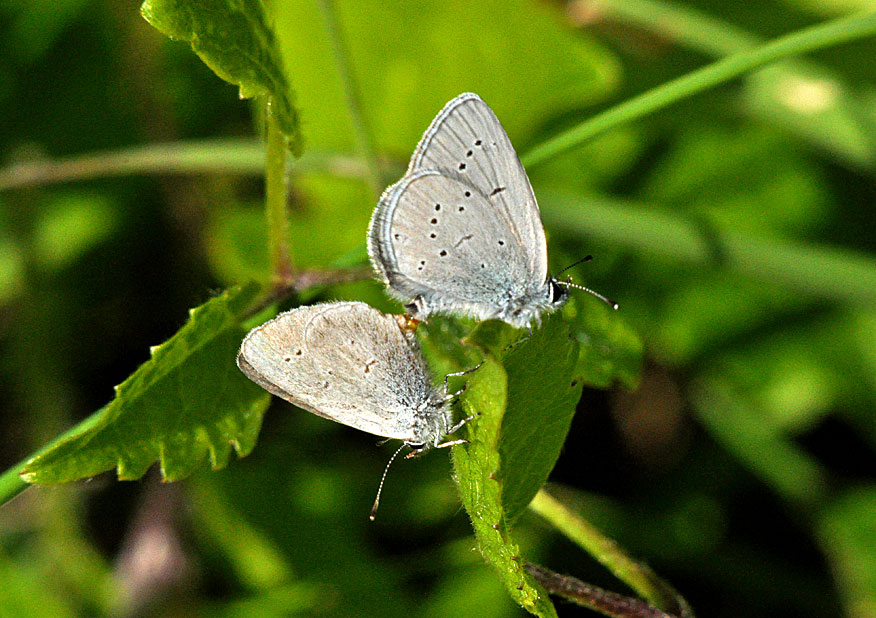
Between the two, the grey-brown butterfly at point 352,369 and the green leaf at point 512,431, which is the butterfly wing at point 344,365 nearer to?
the grey-brown butterfly at point 352,369

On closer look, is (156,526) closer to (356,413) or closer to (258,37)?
(356,413)

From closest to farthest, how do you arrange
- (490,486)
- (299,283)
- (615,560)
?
(490,486), (615,560), (299,283)

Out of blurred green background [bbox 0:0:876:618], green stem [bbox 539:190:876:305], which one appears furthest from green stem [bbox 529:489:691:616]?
blurred green background [bbox 0:0:876:618]

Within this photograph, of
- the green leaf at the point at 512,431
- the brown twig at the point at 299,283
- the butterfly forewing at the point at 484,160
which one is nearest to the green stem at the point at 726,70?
the butterfly forewing at the point at 484,160

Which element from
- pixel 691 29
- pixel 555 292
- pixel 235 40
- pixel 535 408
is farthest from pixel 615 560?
pixel 691 29

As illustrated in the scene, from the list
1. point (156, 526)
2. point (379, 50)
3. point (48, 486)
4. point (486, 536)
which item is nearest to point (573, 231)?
point (379, 50)

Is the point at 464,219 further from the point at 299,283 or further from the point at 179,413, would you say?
the point at 179,413
